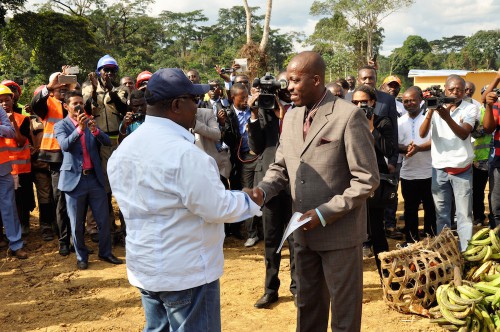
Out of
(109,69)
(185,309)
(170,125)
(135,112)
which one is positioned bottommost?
(185,309)

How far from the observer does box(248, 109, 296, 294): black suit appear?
13.9ft

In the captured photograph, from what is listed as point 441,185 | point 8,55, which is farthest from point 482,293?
point 8,55

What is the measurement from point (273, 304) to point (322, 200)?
74.3 inches

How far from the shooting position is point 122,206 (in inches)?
89.3

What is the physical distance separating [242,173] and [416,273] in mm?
2880

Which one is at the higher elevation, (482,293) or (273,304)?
(482,293)

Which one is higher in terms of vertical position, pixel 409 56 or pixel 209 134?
pixel 409 56

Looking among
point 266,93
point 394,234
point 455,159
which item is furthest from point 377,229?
point 394,234

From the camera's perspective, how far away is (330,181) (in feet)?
9.29

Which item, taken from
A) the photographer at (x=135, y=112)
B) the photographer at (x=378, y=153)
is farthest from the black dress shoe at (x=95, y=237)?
the photographer at (x=378, y=153)

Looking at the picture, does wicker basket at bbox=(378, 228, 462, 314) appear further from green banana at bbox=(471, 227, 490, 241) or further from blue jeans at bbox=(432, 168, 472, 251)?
blue jeans at bbox=(432, 168, 472, 251)

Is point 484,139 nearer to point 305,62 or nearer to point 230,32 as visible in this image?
point 305,62

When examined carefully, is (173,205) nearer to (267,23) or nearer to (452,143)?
(452,143)

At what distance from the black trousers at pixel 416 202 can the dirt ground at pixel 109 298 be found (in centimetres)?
42
